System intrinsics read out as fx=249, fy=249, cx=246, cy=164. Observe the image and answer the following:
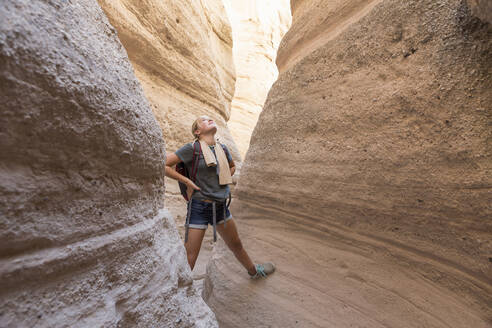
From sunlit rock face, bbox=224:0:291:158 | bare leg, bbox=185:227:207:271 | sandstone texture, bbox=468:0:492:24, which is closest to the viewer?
sandstone texture, bbox=468:0:492:24

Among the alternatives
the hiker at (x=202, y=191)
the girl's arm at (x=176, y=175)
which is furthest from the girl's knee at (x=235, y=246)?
the girl's arm at (x=176, y=175)

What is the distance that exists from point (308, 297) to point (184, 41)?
394 centimetres

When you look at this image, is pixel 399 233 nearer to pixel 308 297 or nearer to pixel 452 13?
pixel 308 297

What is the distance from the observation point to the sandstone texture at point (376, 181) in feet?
4.01

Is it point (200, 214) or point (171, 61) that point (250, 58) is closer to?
point (171, 61)

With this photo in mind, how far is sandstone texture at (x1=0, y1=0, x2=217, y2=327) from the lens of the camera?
1.71ft

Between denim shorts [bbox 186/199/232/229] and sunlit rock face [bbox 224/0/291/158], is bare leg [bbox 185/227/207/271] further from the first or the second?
sunlit rock face [bbox 224/0/291/158]

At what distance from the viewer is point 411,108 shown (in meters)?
1.41

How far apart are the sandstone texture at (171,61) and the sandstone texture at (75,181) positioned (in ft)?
8.94

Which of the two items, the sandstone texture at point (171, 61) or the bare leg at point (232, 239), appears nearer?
the bare leg at point (232, 239)

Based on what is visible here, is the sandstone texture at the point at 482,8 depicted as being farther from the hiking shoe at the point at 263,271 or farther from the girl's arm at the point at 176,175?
the hiking shoe at the point at 263,271

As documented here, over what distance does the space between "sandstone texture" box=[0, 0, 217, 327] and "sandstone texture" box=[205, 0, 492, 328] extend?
1.14m

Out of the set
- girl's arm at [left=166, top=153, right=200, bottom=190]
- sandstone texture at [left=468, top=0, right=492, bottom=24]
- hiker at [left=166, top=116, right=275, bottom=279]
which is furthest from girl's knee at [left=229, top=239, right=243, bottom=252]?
sandstone texture at [left=468, top=0, right=492, bottom=24]

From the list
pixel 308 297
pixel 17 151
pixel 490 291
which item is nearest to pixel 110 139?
pixel 17 151
